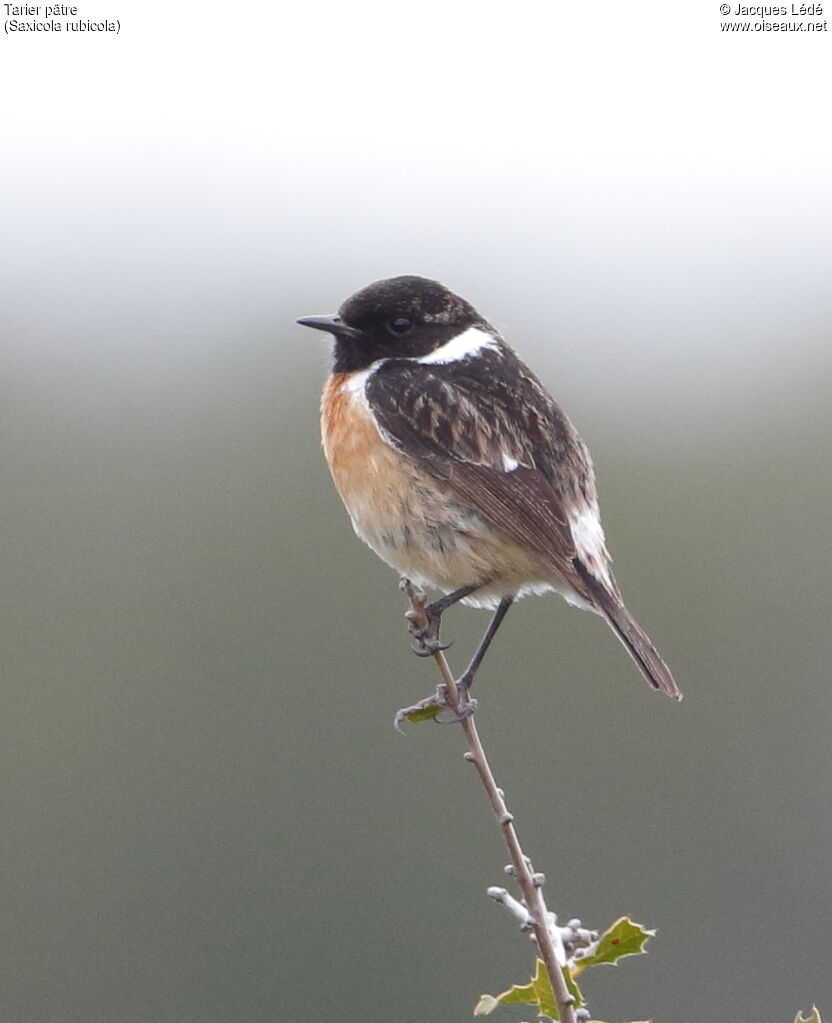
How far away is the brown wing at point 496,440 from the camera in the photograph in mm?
5047

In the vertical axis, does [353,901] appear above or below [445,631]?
below

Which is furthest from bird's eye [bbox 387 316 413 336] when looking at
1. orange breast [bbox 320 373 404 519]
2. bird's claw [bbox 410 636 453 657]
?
bird's claw [bbox 410 636 453 657]

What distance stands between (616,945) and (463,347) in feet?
8.59

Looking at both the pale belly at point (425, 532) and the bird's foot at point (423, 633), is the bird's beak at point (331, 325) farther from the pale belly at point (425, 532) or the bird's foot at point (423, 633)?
the bird's foot at point (423, 633)

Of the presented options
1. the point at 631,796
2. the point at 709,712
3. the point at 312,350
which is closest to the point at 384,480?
the point at 312,350

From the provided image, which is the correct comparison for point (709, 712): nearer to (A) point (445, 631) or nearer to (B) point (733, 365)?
(A) point (445, 631)

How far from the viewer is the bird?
5.05 meters

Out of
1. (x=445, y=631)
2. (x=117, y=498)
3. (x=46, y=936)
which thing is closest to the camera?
(x=445, y=631)

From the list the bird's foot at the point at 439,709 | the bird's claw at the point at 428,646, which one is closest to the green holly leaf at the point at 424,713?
the bird's foot at the point at 439,709

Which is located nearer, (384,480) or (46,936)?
(384,480)

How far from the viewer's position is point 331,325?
546 cm

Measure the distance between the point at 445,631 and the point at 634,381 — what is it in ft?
37.0

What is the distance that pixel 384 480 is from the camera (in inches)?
202

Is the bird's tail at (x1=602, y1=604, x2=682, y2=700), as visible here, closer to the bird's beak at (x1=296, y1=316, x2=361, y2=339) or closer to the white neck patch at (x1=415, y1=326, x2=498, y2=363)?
the white neck patch at (x1=415, y1=326, x2=498, y2=363)
